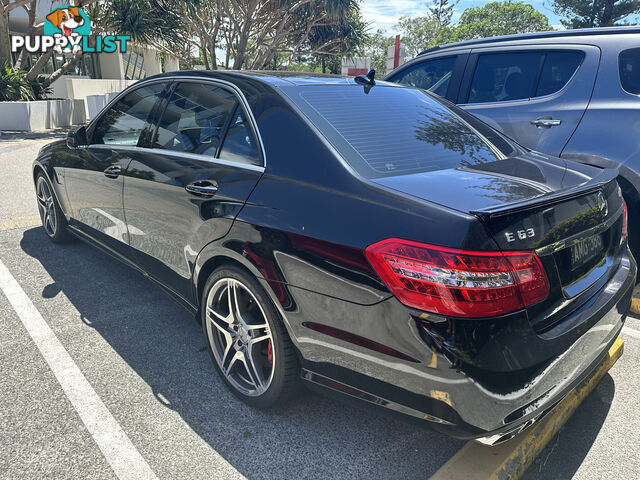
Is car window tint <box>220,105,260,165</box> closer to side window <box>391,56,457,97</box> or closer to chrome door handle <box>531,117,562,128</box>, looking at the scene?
chrome door handle <box>531,117,562,128</box>

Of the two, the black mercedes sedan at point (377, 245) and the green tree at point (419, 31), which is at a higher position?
the green tree at point (419, 31)

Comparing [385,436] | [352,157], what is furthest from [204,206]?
[385,436]

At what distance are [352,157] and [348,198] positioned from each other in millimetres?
287

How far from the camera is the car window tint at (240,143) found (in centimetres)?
242

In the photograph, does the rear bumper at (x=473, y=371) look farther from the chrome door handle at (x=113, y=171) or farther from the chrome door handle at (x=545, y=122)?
the chrome door handle at (x=545, y=122)

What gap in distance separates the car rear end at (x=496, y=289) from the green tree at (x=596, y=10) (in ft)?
122

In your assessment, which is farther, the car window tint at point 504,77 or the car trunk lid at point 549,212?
the car window tint at point 504,77

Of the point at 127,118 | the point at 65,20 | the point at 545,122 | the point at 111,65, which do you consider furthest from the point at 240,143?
the point at 111,65

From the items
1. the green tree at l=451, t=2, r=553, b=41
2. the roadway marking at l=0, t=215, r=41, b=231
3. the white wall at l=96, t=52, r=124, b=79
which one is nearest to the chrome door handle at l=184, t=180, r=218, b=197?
the roadway marking at l=0, t=215, r=41, b=231

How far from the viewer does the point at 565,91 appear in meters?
3.94

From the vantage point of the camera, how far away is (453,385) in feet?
5.53

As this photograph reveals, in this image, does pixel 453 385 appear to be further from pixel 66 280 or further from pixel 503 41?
pixel 503 41

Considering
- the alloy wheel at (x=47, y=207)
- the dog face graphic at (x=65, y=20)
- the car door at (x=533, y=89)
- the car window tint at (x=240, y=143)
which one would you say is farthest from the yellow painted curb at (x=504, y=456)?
the dog face graphic at (x=65, y=20)

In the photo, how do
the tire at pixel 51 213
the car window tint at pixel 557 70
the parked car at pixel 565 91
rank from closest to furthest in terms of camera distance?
the parked car at pixel 565 91
the car window tint at pixel 557 70
the tire at pixel 51 213
